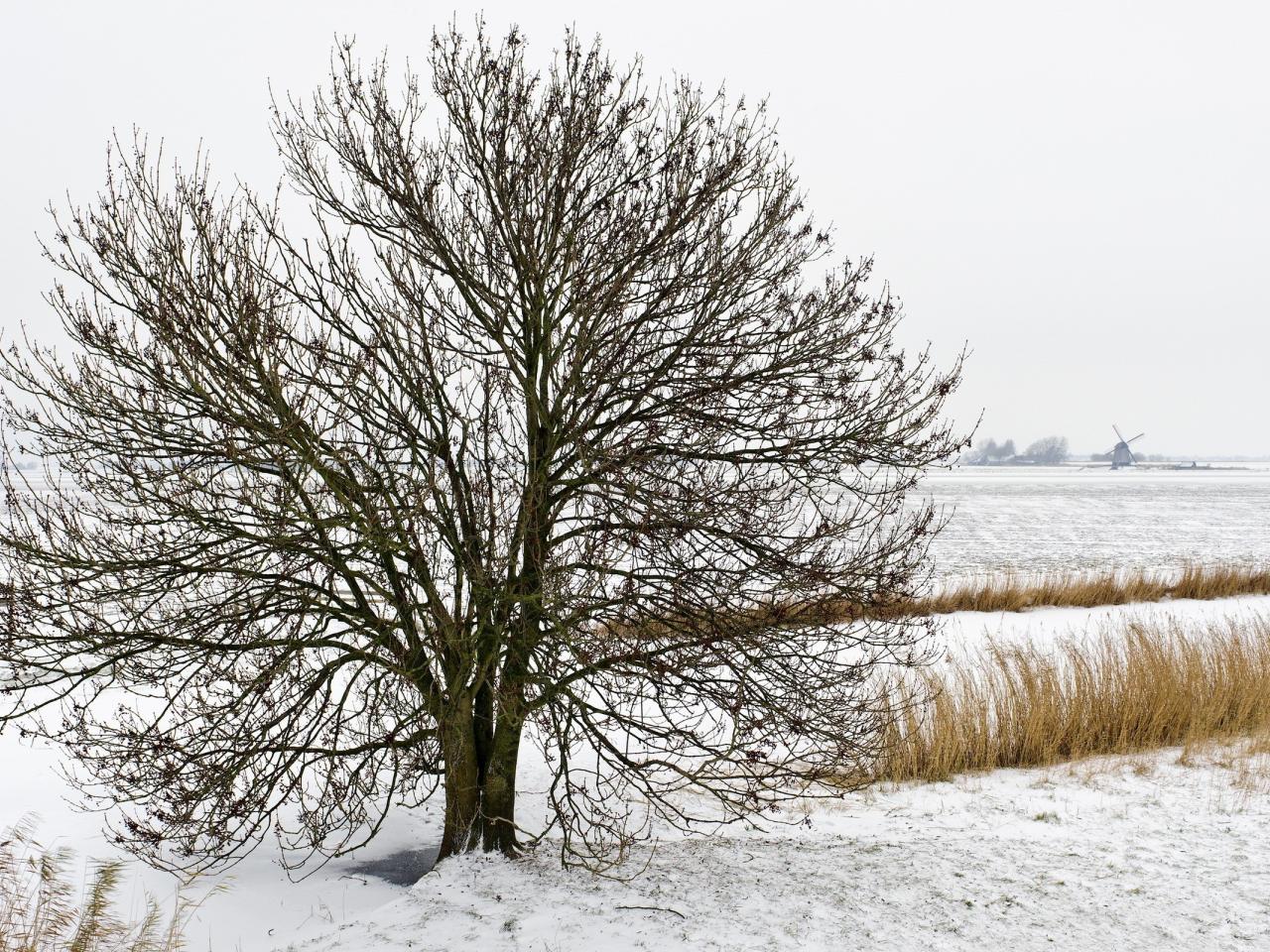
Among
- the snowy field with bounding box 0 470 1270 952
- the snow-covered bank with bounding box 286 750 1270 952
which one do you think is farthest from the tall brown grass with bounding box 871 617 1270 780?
the snow-covered bank with bounding box 286 750 1270 952

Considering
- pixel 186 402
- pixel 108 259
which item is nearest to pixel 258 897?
pixel 186 402

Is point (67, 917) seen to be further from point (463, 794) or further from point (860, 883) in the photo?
point (860, 883)

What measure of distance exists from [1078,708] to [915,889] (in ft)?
15.0

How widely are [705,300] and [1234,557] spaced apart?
23.6m

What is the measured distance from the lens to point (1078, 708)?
382 inches

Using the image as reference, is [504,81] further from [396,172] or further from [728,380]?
[728,380]

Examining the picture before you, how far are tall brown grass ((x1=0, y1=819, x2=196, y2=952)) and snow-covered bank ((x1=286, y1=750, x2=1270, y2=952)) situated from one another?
1185mm

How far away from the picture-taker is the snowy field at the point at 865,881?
5.55m

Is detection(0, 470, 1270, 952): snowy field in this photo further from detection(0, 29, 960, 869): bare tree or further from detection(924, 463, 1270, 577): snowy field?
detection(924, 463, 1270, 577): snowy field

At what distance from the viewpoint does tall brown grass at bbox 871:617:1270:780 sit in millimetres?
9245

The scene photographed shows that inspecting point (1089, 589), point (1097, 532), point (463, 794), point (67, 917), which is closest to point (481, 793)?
point (463, 794)

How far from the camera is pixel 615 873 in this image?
6668mm

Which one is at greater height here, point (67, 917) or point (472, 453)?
point (472, 453)

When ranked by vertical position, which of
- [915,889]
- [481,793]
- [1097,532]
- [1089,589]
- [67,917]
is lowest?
[915,889]
